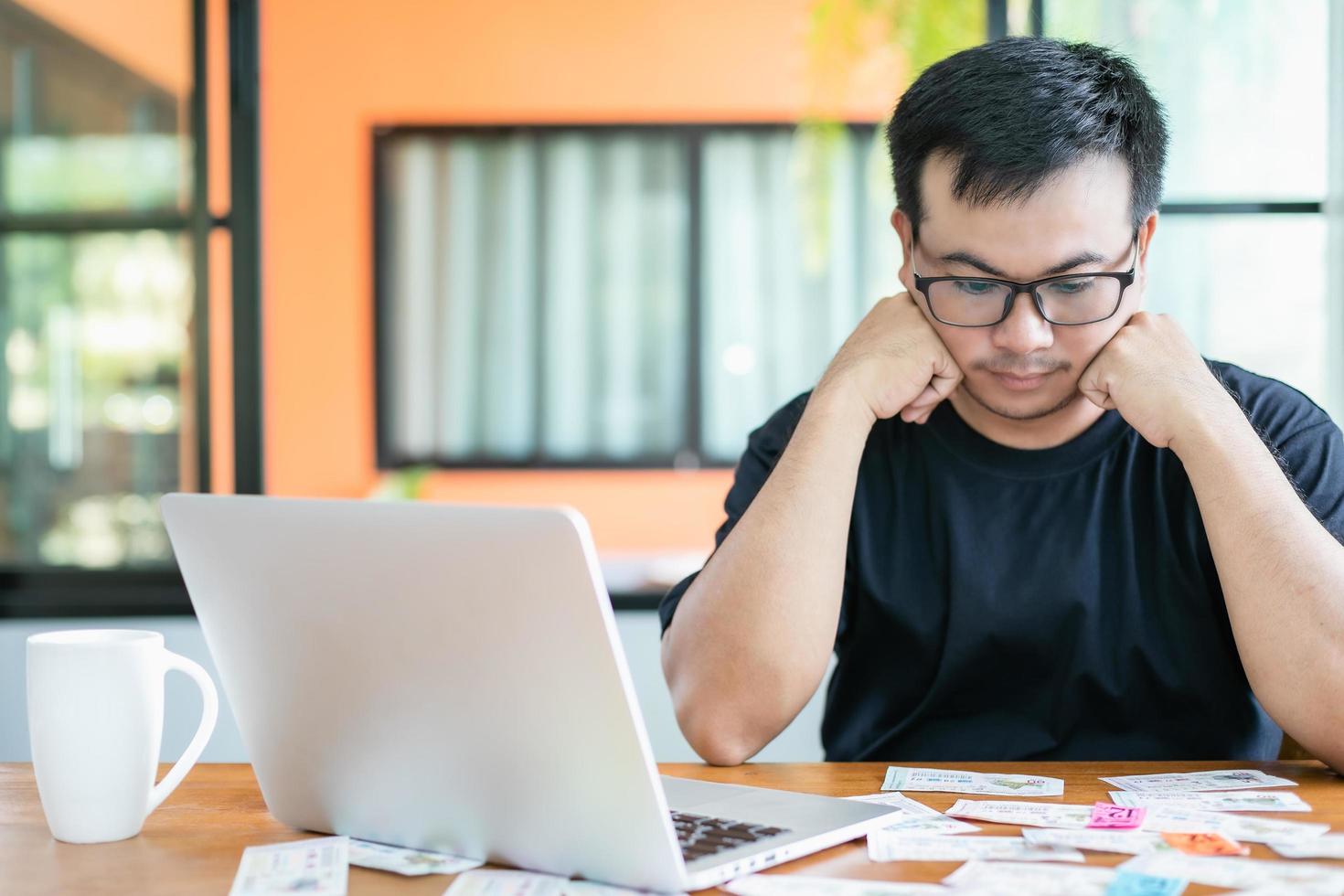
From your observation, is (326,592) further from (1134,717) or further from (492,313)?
(492,313)

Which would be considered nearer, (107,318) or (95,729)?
(95,729)

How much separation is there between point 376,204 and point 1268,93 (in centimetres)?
407

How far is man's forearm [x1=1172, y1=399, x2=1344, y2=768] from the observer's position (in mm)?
1197

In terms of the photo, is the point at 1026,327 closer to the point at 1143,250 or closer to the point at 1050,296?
the point at 1050,296

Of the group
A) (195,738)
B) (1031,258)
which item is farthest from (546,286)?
(195,738)

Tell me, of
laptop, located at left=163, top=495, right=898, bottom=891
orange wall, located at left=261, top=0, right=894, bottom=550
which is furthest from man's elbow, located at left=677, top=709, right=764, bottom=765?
orange wall, located at left=261, top=0, right=894, bottom=550

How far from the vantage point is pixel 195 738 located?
982 millimetres

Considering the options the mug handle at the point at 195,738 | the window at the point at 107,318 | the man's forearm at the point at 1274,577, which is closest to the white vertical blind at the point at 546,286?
the window at the point at 107,318

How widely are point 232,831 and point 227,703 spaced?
1.82 m

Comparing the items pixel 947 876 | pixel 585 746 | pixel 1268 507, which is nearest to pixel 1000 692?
pixel 1268 507

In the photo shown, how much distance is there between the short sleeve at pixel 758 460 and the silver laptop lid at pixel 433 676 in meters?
0.64

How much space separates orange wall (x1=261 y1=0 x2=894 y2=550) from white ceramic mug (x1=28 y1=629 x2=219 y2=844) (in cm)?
490

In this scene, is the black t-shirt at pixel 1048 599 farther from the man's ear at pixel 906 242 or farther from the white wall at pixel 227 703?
the white wall at pixel 227 703

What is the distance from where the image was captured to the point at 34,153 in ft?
11.4
